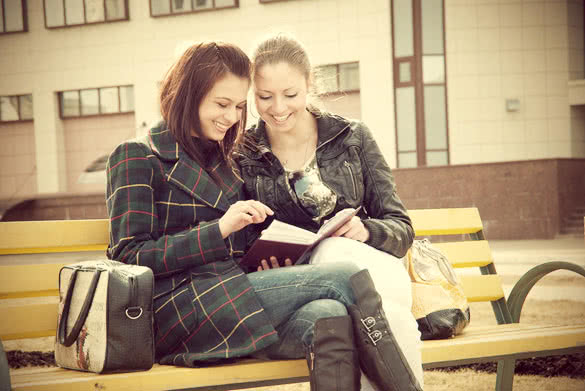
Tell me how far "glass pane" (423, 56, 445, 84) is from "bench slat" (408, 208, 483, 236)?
1524cm

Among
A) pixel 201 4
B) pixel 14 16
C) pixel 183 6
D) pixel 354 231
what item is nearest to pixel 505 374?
pixel 354 231

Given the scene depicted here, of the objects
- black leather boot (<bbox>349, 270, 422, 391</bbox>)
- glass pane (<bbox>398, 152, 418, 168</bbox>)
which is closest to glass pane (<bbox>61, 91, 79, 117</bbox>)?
glass pane (<bbox>398, 152, 418, 168</bbox>)

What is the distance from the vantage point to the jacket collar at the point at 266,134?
305 centimetres

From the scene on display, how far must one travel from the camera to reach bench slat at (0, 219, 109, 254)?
2834 mm

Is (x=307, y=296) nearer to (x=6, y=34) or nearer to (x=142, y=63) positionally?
(x=142, y=63)

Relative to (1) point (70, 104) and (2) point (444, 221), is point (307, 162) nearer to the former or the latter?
(2) point (444, 221)

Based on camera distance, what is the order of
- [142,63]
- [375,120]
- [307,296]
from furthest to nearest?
1. [142,63]
2. [375,120]
3. [307,296]

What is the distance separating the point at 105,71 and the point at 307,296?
19478 millimetres

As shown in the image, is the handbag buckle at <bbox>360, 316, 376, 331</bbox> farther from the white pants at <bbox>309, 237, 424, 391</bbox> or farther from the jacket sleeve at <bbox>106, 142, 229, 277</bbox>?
the jacket sleeve at <bbox>106, 142, 229, 277</bbox>

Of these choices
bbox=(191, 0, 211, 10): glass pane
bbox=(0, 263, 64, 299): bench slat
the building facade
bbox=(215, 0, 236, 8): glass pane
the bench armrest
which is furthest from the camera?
bbox=(191, 0, 211, 10): glass pane

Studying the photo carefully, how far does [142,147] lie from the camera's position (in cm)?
261

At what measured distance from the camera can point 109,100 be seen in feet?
68.1

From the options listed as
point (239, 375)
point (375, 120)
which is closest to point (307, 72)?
point (239, 375)

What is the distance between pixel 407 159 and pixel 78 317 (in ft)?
54.6
